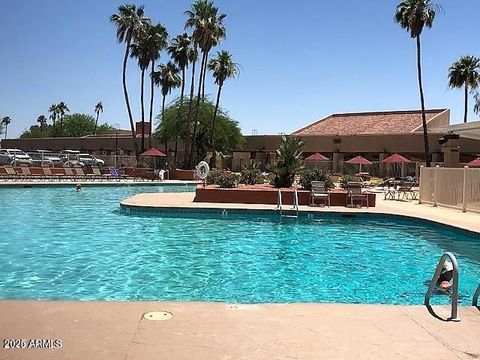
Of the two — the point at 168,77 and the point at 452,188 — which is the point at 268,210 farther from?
the point at 168,77

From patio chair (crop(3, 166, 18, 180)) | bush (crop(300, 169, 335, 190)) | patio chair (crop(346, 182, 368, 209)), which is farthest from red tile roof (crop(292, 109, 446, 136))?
patio chair (crop(3, 166, 18, 180))

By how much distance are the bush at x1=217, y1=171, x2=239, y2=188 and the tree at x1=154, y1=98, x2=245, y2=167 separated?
87.0ft

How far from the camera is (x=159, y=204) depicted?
1808cm

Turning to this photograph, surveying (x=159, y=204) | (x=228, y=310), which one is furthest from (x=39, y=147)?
(x=228, y=310)

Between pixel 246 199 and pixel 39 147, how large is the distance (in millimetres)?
60969

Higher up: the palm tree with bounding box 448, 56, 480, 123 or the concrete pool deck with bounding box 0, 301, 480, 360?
the palm tree with bounding box 448, 56, 480, 123

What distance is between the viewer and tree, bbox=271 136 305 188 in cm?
2041

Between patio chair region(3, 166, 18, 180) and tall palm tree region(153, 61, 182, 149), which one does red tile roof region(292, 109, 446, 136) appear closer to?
tall palm tree region(153, 61, 182, 149)

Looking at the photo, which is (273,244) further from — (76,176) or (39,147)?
(39,147)

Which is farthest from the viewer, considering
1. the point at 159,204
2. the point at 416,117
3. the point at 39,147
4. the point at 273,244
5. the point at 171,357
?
the point at 39,147

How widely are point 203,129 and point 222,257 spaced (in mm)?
38283

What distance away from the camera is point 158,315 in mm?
4988

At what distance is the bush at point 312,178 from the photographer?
1972 cm

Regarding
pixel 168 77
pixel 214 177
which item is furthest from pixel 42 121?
pixel 214 177
